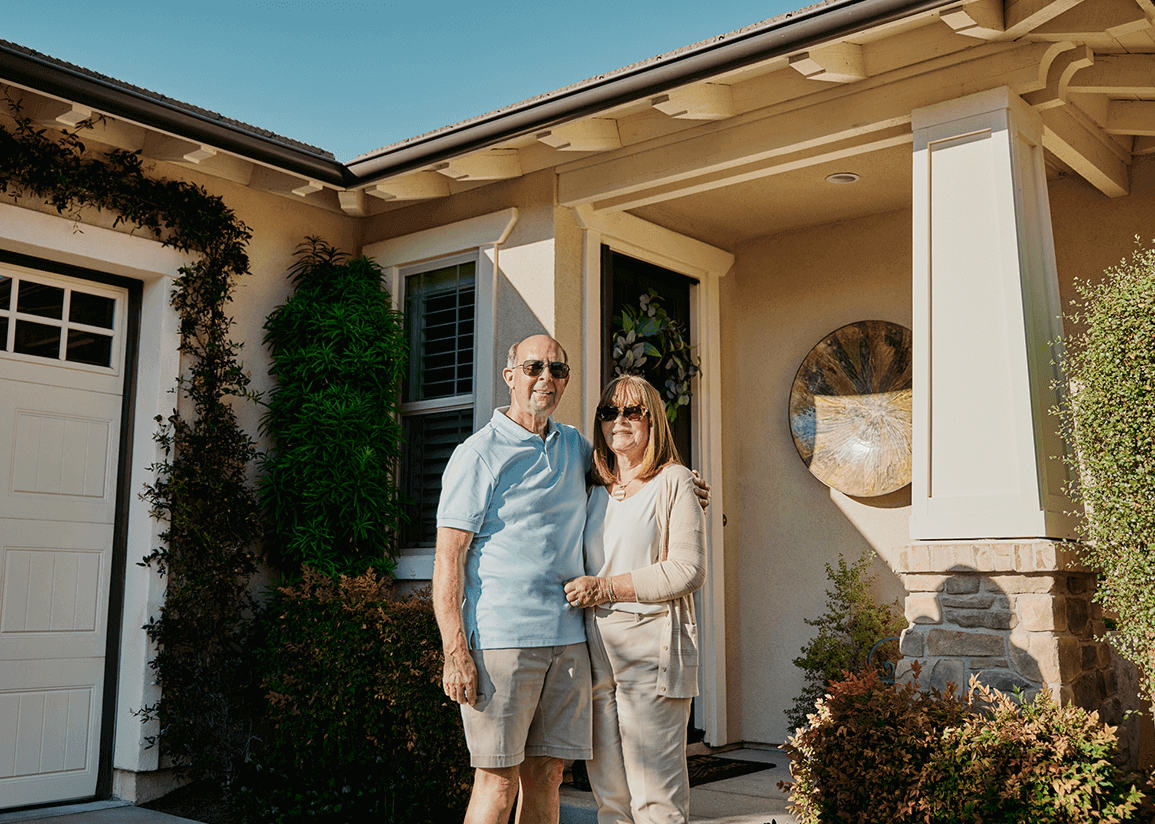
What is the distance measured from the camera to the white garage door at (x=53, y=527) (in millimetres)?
4742

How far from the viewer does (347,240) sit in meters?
6.32

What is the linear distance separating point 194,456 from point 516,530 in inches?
116

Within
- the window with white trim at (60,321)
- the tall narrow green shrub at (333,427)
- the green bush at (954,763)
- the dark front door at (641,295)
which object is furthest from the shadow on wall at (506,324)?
the green bush at (954,763)

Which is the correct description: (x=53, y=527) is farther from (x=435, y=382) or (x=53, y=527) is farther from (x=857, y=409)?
(x=857, y=409)

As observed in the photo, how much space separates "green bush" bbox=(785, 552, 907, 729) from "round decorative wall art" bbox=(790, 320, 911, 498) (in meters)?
0.51

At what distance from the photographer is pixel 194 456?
5.22 metres

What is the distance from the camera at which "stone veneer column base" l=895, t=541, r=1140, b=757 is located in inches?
142

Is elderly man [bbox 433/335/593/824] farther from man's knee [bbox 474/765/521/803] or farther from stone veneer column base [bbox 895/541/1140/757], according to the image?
stone veneer column base [bbox 895/541/1140/757]

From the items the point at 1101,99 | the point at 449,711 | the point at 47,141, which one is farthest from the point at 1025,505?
the point at 47,141

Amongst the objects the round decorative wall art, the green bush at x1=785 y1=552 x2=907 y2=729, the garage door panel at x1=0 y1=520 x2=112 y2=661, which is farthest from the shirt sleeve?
the round decorative wall art

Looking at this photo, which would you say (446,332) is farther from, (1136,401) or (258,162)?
(1136,401)

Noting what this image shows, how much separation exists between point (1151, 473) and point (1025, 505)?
516mm

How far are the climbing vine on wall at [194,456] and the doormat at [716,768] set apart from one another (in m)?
2.38

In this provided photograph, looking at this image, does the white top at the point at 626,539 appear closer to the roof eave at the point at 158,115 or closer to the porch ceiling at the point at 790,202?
the porch ceiling at the point at 790,202
